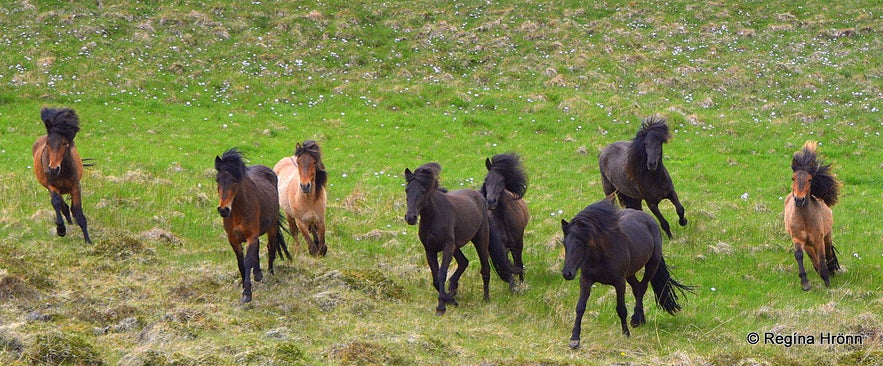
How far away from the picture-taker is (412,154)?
867 inches

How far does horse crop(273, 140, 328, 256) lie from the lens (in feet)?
43.4

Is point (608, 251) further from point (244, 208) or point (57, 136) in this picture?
point (57, 136)

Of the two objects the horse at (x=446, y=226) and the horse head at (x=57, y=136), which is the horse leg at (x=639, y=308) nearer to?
the horse at (x=446, y=226)

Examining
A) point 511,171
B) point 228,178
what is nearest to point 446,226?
point 511,171

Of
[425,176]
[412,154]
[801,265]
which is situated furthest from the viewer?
[412,154]

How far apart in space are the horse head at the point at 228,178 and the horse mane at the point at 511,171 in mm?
4113

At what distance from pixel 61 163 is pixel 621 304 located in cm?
888

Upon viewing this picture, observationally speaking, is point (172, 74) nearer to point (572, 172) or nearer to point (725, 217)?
point (572, 172)

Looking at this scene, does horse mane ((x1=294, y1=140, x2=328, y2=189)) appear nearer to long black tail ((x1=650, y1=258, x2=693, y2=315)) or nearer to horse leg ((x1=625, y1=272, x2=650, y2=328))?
horse leg ((x1=625, y1=272, x2=650, y2=328))

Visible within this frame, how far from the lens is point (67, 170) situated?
44.0 feet

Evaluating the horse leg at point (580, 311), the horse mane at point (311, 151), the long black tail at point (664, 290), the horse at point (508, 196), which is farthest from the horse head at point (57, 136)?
the long black tail at point (664, 290)

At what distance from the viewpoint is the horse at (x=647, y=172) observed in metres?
15.4

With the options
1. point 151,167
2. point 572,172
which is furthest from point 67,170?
point 572,172

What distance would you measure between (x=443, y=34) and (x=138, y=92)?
11.4 m
